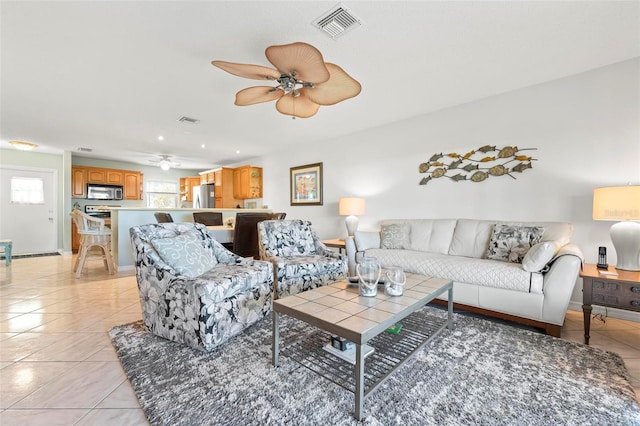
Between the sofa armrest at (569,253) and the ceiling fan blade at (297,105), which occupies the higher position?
the ceiling fan blade at (297,105)

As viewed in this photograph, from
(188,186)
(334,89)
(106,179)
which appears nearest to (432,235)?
(334,89)

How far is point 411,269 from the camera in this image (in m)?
2.99

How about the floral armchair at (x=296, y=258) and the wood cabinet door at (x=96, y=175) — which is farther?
the wood cabinet door at (x=96, y=175)

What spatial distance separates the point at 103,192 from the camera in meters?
6.99

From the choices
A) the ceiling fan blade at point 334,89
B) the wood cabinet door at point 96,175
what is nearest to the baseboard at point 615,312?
the ceiling fan blade at point 334,89

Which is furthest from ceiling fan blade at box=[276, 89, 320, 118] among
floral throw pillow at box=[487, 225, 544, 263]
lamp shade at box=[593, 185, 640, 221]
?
lamp shade at box=[593, 185, 640, 221]

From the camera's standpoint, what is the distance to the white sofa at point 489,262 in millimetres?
2184

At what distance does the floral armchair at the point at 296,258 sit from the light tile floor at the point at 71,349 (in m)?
1.36

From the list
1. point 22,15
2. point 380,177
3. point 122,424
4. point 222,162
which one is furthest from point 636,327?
point 222,162

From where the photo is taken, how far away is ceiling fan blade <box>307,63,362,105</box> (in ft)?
6.63

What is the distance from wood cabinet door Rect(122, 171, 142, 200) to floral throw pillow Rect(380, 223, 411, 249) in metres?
7.14

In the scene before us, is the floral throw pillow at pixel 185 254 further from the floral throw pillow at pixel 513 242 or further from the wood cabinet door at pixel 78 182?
the wood cabinet door at pixel 78 182

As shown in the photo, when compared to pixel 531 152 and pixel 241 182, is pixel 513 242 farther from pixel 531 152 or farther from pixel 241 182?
pixel 241 182

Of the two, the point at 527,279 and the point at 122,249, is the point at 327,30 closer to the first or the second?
the point at 527,279
